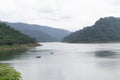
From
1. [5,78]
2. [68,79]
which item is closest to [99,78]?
[68,79]

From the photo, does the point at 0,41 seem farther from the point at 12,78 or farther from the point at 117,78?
the point at 12,78

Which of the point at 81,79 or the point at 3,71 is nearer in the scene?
the point at 3,71

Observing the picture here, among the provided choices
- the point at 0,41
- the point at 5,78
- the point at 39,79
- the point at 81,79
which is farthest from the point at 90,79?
the point at 0,41

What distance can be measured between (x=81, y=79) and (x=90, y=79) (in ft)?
6.49

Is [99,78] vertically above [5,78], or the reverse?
[5,78]

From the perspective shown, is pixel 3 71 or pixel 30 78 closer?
pixel 3 71

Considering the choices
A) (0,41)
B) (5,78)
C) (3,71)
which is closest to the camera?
(5,78)

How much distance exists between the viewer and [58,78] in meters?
63.8

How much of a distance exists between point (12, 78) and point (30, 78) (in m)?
33.4

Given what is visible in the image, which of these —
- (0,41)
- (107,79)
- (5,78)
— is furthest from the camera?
(0,41)

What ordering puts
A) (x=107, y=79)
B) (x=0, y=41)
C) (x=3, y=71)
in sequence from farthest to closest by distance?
(x=0, y=41)
(x=107, y=79)
(x=3, y=71)

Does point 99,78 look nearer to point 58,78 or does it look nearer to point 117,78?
point 117,78

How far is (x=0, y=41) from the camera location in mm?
195875

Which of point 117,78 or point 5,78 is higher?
point 5,78
